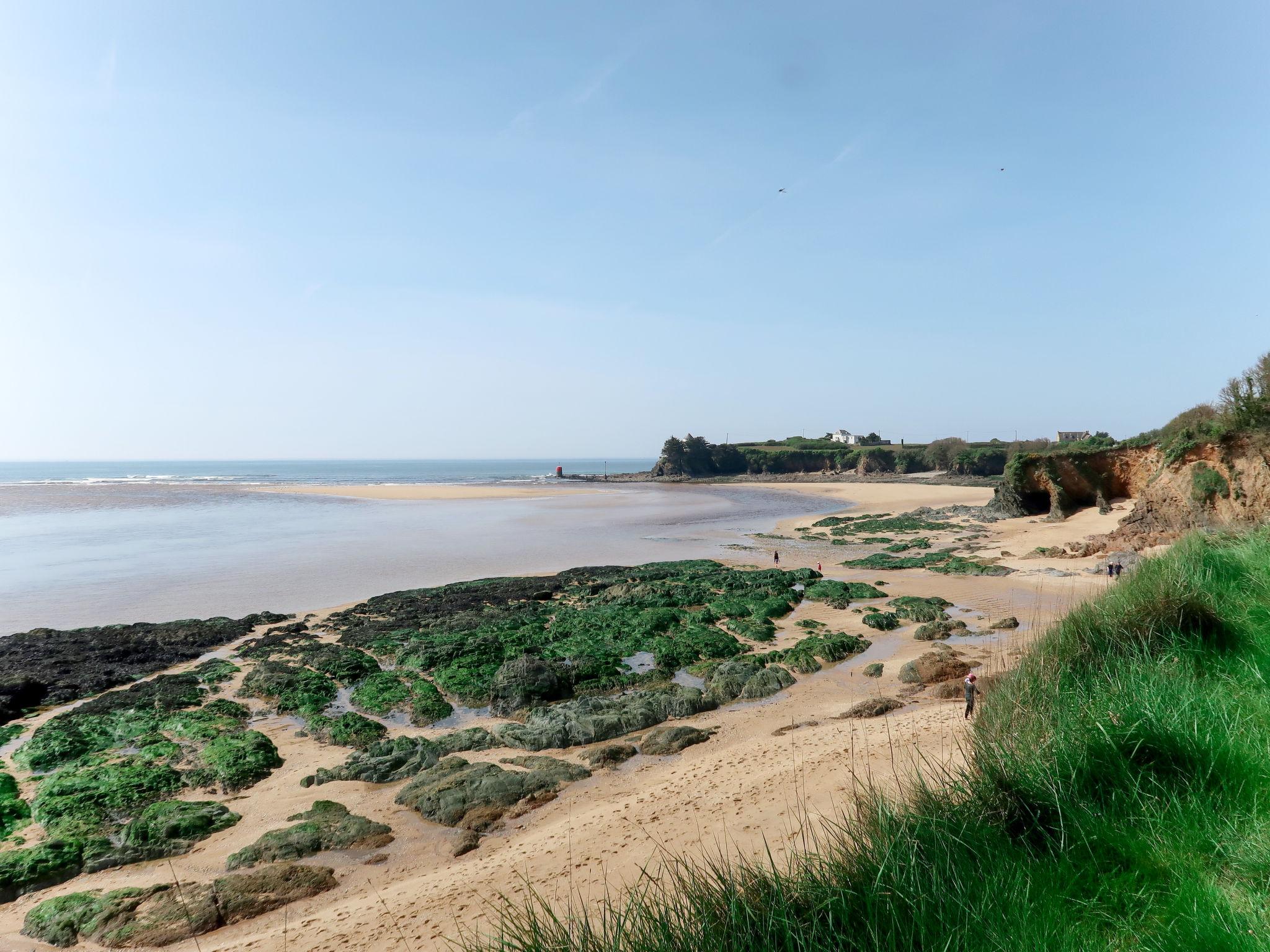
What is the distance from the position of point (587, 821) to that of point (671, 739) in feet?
8.14

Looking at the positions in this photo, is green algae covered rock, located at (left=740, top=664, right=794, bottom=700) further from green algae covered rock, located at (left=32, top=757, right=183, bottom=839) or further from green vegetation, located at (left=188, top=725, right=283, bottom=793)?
green algae covered rock, located at (left=32, top=757, right=183, bottom=839)

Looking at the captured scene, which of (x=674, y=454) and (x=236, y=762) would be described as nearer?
(x=236, y=762)

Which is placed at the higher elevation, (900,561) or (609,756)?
(900,561)

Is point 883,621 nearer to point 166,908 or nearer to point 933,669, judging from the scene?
point 933,669

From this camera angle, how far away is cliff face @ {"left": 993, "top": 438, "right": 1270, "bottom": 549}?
18.1 m

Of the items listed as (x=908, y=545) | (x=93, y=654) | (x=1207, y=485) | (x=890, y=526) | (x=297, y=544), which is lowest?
(x=93, y=654)

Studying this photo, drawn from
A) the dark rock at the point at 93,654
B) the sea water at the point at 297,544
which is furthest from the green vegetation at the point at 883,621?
the dark rock at the point at 93,654

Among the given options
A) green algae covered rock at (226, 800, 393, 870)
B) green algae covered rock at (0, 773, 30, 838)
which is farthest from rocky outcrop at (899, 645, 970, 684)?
green algae covered rock at (0, 773, 30, 838)

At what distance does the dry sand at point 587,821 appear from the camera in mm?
5488

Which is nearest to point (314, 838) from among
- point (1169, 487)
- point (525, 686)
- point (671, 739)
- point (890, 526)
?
point (671, 739)

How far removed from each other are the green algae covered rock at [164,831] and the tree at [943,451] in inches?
3337

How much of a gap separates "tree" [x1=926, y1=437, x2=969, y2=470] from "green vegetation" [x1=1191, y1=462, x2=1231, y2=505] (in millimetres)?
63856

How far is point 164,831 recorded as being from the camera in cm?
738

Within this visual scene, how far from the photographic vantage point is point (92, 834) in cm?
750
